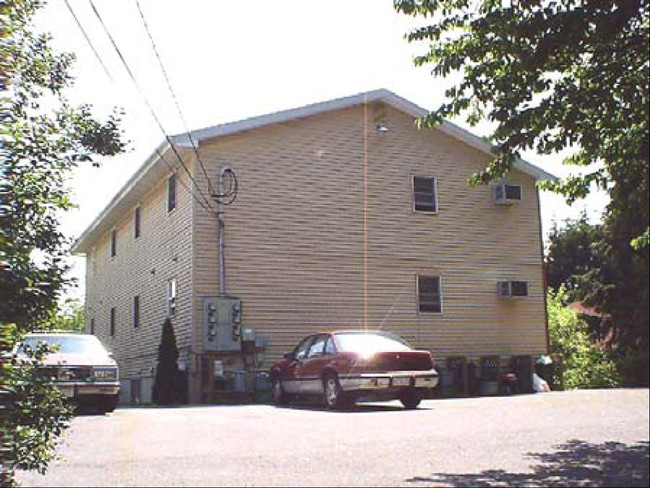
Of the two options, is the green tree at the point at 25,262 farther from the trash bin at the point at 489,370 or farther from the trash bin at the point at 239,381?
the trash bin at the point at 489,370

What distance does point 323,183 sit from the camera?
19.6 m

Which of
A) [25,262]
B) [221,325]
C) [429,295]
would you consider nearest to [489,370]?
[429,295]

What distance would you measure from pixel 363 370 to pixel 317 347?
5.20ft

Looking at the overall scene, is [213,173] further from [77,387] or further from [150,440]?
[150,440]

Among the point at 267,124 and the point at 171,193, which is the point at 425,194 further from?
the point at 171,193

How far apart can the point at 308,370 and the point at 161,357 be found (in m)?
5.74

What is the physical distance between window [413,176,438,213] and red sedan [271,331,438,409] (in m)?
8.21

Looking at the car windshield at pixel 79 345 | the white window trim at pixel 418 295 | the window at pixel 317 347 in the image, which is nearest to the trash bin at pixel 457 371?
the white window trim at pixel 418 295

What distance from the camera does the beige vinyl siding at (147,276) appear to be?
18.8 m

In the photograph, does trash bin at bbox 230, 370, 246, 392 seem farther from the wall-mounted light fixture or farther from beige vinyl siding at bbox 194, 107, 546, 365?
the wall-mounted light fixture

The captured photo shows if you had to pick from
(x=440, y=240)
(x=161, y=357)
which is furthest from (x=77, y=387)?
(x=440, y=240)

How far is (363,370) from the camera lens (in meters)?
12.0

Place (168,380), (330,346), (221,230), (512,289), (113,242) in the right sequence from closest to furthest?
1. (330,346)
2. (168,380)
3. (221,230)
4. (512,289)
5. (113,242)

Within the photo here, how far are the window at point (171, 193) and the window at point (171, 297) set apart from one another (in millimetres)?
2085
